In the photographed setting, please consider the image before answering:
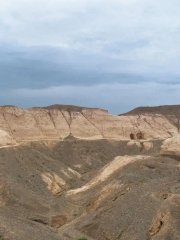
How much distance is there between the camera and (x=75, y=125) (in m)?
67.7

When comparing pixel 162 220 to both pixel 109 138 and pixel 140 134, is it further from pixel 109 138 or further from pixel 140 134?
pixel 140 134

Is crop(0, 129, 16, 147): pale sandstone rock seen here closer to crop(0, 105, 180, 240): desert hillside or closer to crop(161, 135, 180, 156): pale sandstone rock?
crop(0, 105, 180, 240): desert hillside

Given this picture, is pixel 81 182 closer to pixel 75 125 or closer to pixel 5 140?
pixel 5 140

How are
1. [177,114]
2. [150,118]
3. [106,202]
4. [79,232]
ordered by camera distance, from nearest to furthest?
[79,232], [106,202], [150,118], [177,114]

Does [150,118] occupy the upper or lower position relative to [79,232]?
upper

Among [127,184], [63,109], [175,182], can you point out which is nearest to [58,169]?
[127,184]

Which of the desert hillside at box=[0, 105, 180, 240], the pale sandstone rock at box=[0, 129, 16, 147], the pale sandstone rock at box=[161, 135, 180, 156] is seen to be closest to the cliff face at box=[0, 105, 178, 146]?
the desert hillside at box=[0, 105, 180, 240]

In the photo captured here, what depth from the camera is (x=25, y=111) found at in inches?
2549

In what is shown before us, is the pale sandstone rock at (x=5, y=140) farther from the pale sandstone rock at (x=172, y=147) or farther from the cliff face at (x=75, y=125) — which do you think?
the pale sandstone rock at (x=172, y=147)

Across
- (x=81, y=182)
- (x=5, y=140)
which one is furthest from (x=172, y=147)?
(x=5, y=140)

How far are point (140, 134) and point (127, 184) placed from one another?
135 feet

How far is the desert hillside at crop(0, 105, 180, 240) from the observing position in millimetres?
25078

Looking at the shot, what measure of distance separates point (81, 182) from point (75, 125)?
26000mm

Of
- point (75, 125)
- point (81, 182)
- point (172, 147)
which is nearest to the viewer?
point (172, 147)
